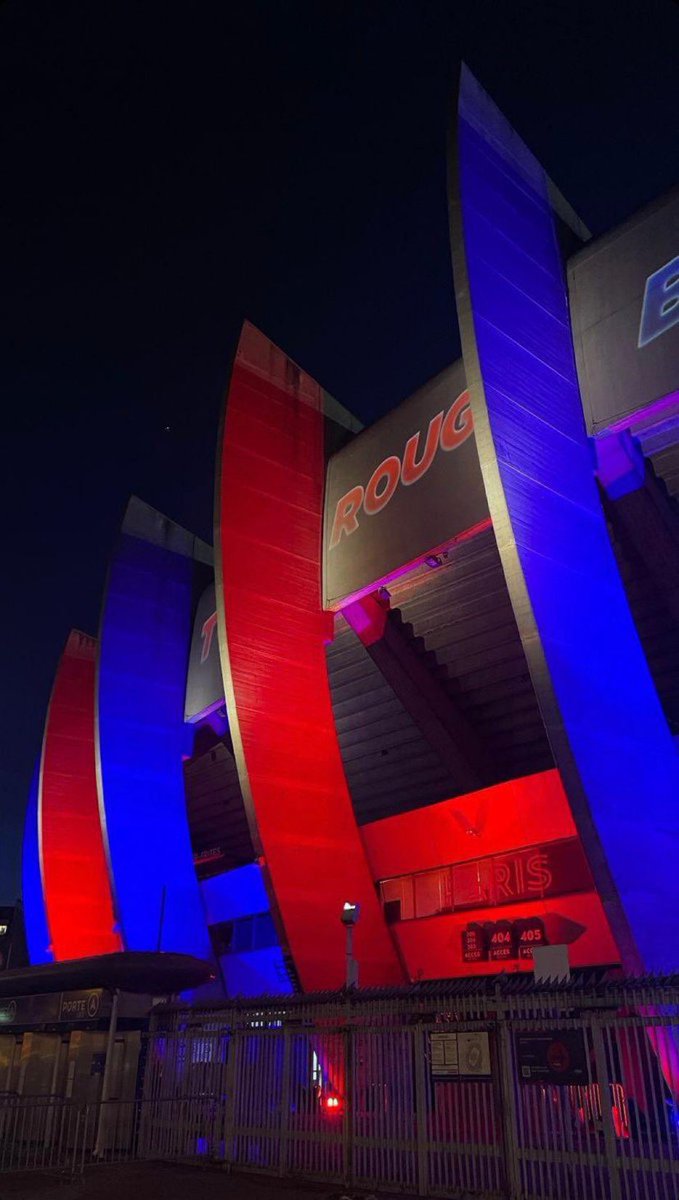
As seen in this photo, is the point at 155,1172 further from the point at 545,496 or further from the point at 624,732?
the point at 545,496

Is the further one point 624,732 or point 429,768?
point 429,768

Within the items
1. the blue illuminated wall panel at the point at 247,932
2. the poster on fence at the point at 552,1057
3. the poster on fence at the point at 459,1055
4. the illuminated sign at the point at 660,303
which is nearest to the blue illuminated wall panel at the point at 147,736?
the blue illuminated wall panel at the point at 247,932

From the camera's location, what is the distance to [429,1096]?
8156 millimetres

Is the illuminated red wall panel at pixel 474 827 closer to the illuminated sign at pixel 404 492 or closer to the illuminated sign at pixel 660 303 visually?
the illuminated sign at pixel 404 492

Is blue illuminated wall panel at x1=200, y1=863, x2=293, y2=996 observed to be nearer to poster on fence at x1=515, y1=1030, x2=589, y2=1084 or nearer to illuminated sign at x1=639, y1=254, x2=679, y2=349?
poster on fence at x1=515, y1=1030, x2=589, y2=1084

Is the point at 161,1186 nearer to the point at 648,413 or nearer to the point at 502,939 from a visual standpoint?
the point at 502,939

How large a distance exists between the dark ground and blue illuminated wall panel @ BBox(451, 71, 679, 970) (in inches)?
172

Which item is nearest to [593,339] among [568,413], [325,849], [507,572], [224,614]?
[568,413]

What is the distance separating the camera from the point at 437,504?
51.6ft

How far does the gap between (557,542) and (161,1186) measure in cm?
888

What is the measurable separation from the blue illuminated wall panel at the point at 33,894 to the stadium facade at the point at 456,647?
12876mm

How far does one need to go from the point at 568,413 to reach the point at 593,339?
153 centimetres

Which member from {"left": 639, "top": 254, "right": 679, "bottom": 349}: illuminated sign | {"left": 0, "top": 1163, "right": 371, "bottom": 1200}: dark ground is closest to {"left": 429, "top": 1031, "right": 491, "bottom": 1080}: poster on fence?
{"left": 0, "top": 1163, "right": 371, "bottom": 1200}: dark ground

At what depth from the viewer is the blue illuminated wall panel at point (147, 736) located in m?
21.4
